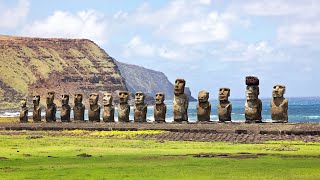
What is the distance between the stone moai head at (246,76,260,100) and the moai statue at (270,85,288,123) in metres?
1.07

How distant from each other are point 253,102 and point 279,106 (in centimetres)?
160

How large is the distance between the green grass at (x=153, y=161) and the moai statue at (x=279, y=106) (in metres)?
6.58

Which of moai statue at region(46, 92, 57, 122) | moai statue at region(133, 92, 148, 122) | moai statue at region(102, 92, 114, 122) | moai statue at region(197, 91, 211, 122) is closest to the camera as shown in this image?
moai statue at region(197, 91, 211, 122)

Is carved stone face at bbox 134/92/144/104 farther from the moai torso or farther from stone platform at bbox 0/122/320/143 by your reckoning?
the moai torso

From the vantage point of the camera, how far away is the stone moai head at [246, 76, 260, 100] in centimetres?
3628

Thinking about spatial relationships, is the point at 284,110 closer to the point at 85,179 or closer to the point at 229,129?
the point at 229,129

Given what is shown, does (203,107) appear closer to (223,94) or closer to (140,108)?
(223,94)

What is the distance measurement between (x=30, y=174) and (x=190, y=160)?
5.26 metres

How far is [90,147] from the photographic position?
88.3ft

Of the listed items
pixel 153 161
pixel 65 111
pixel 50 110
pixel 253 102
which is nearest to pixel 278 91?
pixel 253 102

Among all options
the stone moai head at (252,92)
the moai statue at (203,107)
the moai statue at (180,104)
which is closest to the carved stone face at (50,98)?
Answer: the moai statue at (180,104)

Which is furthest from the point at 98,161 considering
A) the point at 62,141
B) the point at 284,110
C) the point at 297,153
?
the point at 284,110

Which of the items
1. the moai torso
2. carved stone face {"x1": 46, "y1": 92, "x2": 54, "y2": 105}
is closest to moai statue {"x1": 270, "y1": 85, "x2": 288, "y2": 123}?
the moai torso

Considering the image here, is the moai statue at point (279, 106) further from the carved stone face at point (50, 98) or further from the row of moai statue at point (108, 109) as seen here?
the carved stone face at point (50, 98)
